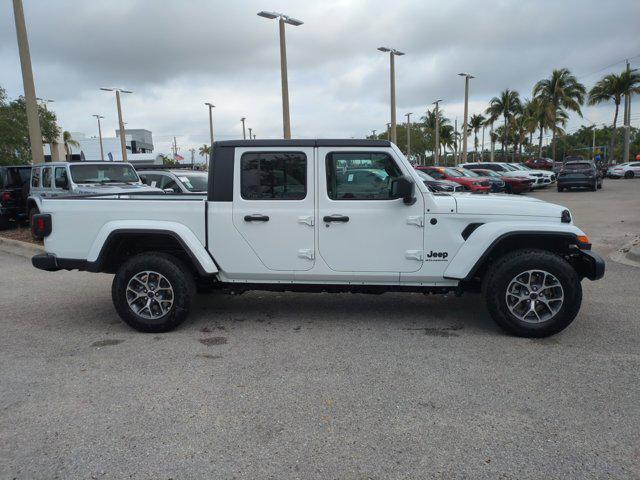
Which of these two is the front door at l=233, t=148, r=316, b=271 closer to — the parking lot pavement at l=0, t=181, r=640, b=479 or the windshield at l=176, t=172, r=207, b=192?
the parking lot pavement at l=0, t=181, r=640, b=479

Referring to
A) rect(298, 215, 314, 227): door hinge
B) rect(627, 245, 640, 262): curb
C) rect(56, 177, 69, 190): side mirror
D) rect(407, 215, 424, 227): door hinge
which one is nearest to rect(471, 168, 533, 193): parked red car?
rect(627, 245, 640, 262): curb

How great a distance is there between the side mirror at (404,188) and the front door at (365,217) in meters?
0.11

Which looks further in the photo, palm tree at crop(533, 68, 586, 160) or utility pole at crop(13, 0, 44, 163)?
palm tree at crop(533, 68, 586, 160)

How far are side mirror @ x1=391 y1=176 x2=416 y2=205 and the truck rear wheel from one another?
2.22 m

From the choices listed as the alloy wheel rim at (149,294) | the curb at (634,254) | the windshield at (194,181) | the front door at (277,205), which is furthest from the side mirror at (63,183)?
the curb at (634,254)

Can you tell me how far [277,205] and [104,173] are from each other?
8356mm

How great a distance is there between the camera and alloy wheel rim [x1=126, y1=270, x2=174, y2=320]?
5016 mm

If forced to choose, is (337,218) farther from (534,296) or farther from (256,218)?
(534,296)

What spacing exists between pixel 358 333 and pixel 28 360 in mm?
2983

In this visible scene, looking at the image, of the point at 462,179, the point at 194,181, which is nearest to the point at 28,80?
the point at 194,181

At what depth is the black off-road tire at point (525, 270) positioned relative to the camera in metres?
4.60

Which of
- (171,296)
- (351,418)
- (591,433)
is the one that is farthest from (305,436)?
(171,296)

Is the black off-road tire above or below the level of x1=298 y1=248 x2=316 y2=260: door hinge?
below

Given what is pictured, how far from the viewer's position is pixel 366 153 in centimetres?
486
